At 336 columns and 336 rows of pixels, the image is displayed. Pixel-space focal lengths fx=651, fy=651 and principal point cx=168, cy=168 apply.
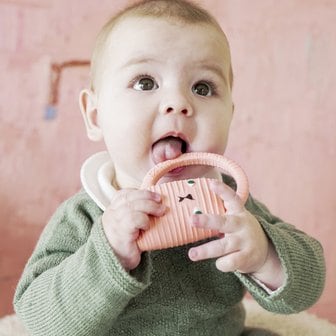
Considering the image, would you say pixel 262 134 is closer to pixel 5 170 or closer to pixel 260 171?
pixel 260 171

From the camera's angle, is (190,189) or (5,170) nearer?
(190,189)

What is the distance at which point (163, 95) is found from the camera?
0.75 m

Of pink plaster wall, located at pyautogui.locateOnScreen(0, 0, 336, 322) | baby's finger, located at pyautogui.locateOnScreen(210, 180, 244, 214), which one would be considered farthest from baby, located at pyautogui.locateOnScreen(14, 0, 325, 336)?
pink plaster wall, located at pyautogui.locateOnScreen(0, 0, 336, 322)

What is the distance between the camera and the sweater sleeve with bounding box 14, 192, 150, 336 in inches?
25.5

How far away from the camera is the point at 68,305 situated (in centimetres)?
68

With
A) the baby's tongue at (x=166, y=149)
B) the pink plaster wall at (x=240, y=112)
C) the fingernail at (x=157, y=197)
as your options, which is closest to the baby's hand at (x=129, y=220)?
the fingernail at (x=157, y=197)

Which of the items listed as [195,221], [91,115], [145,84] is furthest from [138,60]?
[195,221]

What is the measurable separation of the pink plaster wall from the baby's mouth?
22.8 inches

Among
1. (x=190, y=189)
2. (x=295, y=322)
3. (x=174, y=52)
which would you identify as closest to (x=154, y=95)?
(x=174, y=52)

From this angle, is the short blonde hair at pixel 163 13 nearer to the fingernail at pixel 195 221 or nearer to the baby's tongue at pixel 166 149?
the baby's tongue at pixel 166 149

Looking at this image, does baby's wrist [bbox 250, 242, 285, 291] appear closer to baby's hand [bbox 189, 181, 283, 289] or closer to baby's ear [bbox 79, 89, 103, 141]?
baby's hand [bbox 189, 181, 283, 289]

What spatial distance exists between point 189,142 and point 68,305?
22 cm

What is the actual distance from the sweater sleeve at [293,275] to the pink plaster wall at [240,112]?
49 cm

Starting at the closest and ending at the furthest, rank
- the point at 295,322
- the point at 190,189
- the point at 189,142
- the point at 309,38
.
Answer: the point at 190,189 → the point at 189,142 → the point at 295,322 → the point at 309,38
